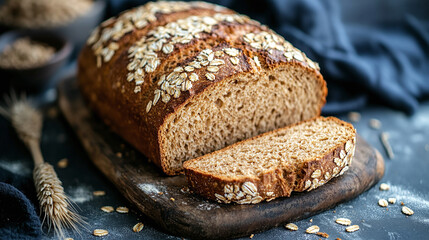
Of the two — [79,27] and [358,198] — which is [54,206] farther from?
[79,27]

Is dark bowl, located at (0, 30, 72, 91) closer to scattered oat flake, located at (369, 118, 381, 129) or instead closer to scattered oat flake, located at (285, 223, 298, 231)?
scattered oat flake, located at (285, 223, 298, 231)

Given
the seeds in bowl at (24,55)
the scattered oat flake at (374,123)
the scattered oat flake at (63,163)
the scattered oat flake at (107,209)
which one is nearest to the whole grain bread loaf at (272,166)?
the scattered oat flake at (107,209)

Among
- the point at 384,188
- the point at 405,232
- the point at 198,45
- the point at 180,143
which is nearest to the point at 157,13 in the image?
the point at 198,45

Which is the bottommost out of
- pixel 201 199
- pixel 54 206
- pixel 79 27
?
pixel 54 206

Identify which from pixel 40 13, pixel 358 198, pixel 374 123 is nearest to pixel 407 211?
pixel 358 198

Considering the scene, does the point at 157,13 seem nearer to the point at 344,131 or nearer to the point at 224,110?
the point at 224,110

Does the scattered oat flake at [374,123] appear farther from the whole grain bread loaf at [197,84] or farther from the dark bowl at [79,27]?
the dark bowl at [79,27]
